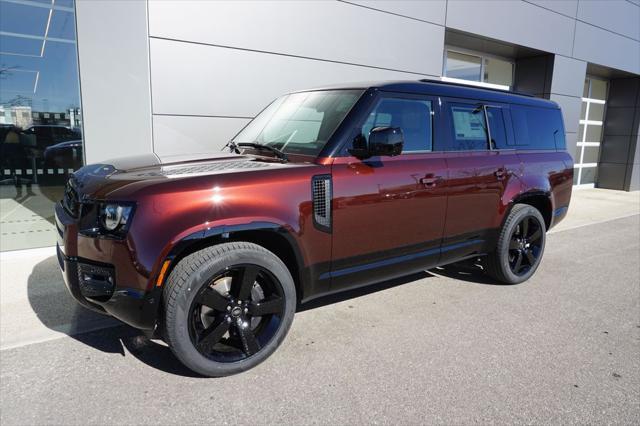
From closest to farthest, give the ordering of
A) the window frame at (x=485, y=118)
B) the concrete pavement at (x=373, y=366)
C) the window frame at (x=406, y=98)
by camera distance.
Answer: the concrete pavement at (x=373, y=366)
the window frame at (x=406, y=98)
the window frame at (x=485, y=118)

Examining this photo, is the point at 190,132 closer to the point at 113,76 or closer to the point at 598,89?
the point at 113,76

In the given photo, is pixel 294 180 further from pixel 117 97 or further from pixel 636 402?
pixel 117 97

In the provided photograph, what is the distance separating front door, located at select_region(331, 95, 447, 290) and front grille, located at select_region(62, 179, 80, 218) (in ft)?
5.63

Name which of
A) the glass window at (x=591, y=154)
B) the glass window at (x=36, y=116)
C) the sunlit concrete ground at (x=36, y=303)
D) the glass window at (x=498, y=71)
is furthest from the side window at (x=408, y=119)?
the glass window at (x=591, y=154)

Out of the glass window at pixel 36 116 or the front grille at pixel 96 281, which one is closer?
the front grille at pixel 96 281

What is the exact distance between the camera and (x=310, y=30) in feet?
23.3

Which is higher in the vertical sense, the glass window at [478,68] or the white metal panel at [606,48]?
the white metal panel at [606,48]

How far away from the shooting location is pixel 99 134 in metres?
5.57

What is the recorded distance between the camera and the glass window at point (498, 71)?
464 inches

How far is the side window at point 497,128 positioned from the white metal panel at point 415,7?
413 centimetres

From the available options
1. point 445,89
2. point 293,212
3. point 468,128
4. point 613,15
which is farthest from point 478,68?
point 293,212

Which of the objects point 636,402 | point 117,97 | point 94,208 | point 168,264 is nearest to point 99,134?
point 117,97

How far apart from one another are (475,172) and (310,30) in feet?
13.9

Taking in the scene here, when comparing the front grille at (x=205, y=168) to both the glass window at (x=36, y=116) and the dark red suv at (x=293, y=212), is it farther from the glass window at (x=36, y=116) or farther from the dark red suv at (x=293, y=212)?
the glass window at (x=36, y=116)
